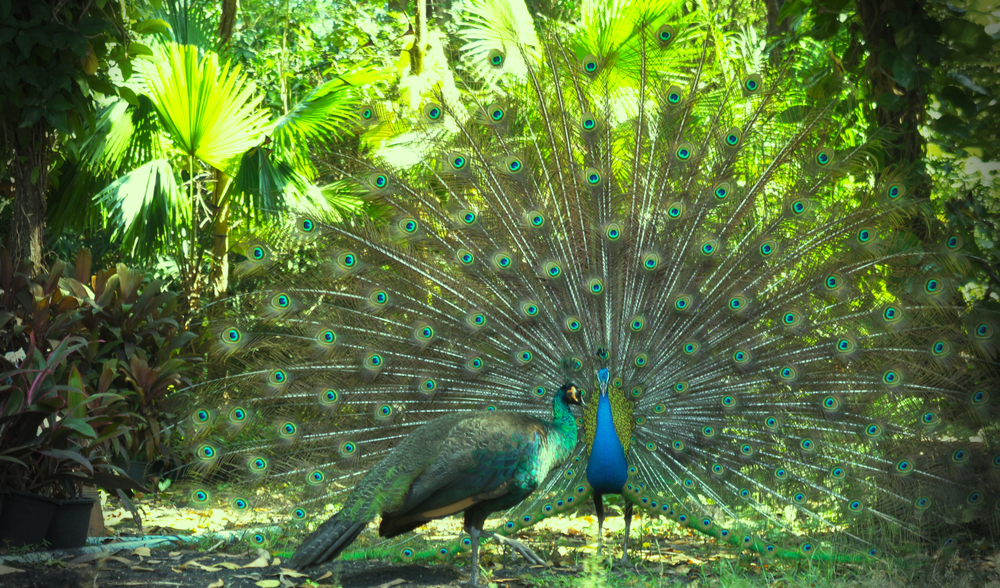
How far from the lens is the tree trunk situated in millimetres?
4914

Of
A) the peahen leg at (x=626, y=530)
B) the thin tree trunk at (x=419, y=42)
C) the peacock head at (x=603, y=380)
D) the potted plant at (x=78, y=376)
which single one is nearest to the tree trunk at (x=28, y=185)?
the potted plant at (x=78, y=376)

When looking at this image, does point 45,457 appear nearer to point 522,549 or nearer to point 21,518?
point 21,518

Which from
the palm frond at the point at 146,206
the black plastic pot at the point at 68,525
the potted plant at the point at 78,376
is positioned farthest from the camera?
the palm frond at the point at 146,206

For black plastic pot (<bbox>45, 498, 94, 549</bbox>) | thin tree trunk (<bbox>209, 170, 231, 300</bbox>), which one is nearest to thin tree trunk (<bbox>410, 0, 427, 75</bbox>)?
thin tree trunk (<bbox>209, 170, 231, 300</bbox>)

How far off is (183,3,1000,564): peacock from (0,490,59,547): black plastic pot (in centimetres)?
73

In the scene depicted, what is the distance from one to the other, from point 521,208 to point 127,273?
302 centimetres

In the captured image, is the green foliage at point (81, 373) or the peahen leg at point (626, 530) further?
the peahen leg at point (626, 530)

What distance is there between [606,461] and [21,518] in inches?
113

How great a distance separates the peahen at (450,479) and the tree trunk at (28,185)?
8.42 ft

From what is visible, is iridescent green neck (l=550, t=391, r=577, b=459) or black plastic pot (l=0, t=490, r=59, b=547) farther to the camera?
iridescent green neck (l=550, t=391, r=577, b=459)

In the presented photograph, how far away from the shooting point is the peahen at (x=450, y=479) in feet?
13.1

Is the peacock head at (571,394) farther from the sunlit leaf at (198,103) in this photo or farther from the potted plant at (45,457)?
the sunlit leaf at (198,103)

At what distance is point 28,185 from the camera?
4.95m

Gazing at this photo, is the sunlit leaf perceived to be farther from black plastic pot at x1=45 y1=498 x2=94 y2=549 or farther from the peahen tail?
the peahen tail
